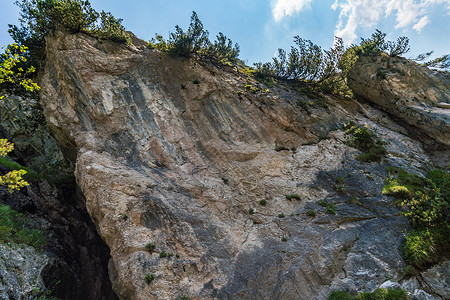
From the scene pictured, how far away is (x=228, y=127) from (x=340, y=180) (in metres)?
9.76

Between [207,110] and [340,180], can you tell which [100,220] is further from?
[340,180]

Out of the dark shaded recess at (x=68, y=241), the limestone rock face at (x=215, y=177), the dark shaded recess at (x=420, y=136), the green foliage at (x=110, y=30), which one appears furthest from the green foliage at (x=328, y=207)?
the green foliage at (x=110, y=30)

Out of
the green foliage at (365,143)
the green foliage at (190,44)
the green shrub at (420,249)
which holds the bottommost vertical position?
the green shrub at (420,249)

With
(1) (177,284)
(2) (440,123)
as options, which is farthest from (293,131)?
(1) (177,284)

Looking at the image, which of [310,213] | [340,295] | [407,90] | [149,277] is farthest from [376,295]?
[407,90]

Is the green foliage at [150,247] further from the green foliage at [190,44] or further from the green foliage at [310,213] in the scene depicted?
the green foliage at [190,44]

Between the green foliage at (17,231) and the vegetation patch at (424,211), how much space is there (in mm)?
21995

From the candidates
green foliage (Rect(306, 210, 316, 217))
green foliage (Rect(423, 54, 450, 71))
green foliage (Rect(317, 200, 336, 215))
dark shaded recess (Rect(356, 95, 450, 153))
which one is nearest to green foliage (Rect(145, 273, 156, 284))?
green foliage (Rect(306, 210, 316, 217))

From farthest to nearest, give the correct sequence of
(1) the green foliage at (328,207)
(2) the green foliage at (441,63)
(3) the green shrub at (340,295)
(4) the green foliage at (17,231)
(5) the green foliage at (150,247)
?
(2) the green foliage at (441,63) < (1) the green foliage at (328,207) < (4) the green foliage at (17,231) < (5) the green foliage at (150,247) < (3) the green shrub at (340,295)

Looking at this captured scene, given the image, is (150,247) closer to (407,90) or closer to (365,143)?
(365,143)

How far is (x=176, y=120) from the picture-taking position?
2042 cm

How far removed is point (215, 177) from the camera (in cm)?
1831

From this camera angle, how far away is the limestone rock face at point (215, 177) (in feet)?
41.8

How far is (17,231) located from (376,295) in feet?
67.1
